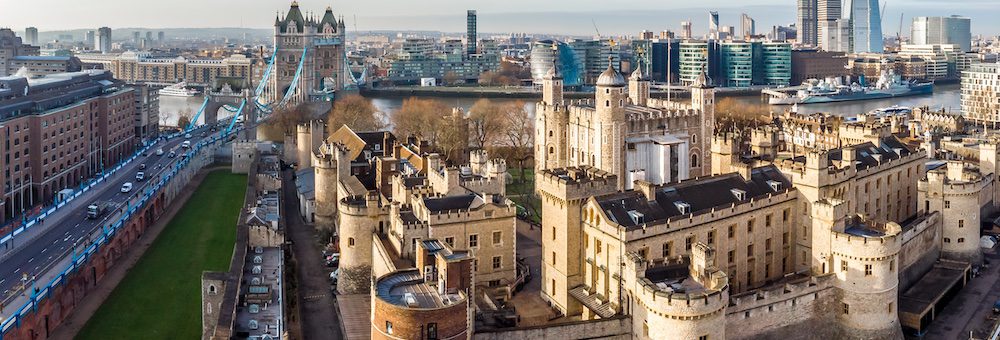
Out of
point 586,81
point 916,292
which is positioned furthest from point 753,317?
point 586,81

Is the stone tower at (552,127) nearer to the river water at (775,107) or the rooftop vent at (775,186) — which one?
the rooftop vent at (775,186)

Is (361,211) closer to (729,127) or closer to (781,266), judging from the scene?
(781,266)

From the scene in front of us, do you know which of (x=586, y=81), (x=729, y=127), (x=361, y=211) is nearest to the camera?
(x=361, y=211)

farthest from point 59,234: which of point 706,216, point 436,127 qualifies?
point 436,127

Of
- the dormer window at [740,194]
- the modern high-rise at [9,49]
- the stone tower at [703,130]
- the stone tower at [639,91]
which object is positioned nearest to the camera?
the dormer window at [740,194]

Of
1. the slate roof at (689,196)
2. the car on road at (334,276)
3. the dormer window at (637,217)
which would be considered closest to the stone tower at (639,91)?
the slate roof at (689,196)

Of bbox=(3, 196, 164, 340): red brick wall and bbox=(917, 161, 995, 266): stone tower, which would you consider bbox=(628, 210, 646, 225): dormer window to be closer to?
bbox=(917, 161, 995, 266): stone tower

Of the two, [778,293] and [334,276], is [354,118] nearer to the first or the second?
[334,276]

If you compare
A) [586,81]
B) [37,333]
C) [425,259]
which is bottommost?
[37,333]
